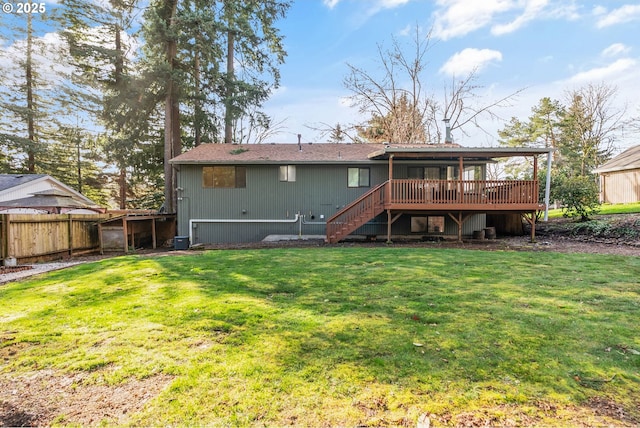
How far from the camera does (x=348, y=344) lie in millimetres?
3309

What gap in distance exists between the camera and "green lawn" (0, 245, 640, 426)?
234 cm

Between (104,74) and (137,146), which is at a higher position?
(104,74)

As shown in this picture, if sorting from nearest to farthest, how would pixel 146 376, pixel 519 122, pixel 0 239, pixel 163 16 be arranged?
pixel 146 376
pixel 0 239
pixel 163 16
pixel 519 122

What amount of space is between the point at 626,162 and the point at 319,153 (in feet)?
70.4

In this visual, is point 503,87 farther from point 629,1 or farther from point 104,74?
point 104,74

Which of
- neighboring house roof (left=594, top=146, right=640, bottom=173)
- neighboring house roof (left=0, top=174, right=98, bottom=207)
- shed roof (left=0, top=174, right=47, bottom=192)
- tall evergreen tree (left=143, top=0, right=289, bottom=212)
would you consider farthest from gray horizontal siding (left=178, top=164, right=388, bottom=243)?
neighboring house roof (left=594, top=146, right=640, bottom=173)

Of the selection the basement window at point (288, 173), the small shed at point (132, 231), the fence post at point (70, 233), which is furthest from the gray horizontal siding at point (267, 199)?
→ the fence post at point (70, 233)

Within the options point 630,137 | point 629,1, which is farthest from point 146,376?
point 630,137

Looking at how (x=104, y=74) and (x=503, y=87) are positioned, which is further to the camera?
(x=503, y=87)

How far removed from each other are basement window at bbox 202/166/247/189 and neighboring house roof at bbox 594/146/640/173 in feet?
79.0

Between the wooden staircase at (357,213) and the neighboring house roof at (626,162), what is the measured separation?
19380 mm

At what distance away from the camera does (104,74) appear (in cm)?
1723

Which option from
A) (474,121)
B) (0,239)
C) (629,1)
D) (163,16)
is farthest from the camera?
(474,121)

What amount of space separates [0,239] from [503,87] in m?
27.4
